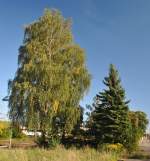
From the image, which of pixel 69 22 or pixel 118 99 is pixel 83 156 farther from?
pixel 69 22

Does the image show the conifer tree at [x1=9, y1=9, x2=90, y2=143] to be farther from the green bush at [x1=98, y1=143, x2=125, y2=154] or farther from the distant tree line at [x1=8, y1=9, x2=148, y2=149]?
the green bush at [x1=98, y1=143, x2=125, y2=154]

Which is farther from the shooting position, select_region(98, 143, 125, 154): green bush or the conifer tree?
the conifer tree

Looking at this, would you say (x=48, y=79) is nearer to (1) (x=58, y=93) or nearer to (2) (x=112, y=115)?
(1) (x=58, y=93)

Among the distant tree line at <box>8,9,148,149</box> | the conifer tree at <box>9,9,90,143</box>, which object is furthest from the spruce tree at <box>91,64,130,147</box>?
the conifer tree at <box>9,9,90,143</box>

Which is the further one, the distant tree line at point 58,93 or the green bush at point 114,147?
the distant tree line at point 58,93

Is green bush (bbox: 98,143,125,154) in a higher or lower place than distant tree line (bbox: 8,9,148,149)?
lower

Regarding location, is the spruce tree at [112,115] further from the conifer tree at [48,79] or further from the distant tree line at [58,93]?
the conifer tree at [48,79]

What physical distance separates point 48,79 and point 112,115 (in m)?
7.44

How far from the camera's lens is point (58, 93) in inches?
1335

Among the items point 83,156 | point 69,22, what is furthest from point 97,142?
point 83,156

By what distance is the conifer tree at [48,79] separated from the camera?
111 ft

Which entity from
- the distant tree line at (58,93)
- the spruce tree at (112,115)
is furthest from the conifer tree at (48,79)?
the spruce tree at (112,115)

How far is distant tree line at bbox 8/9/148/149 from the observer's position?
33.9 metres

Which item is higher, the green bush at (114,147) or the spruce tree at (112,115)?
the spruce tree at (112,115)
